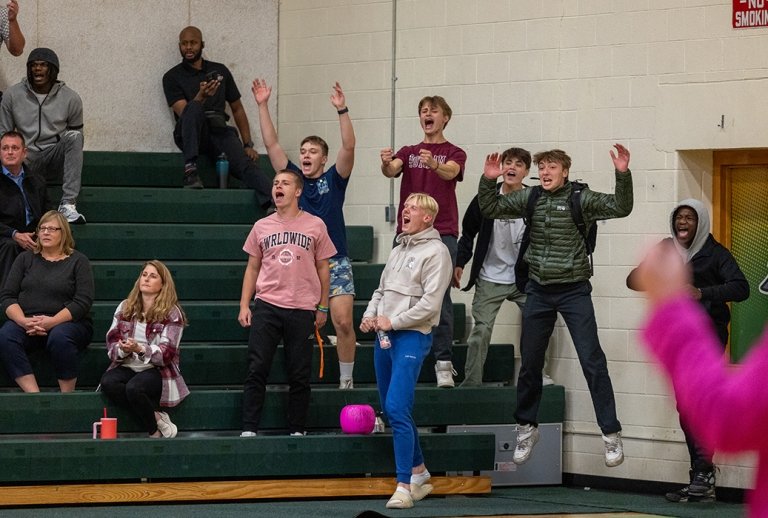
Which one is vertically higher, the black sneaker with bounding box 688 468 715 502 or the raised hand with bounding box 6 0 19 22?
the raised hand with bounding box 6 0 19 22

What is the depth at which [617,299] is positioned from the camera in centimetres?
839

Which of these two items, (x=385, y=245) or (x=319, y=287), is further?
(x=385, y=245)

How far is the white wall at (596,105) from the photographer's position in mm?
8047

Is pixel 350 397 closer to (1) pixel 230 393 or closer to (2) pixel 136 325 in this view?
(1) pixel 230 393

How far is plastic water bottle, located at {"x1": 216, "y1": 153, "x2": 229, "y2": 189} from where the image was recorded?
384 inches

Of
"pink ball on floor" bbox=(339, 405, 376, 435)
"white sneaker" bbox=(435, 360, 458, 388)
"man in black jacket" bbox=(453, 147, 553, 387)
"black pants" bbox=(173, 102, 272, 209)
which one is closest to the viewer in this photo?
"pink ball on floor" bbox=(339, 405, 376, 435)

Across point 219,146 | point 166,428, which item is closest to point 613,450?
point 166,428

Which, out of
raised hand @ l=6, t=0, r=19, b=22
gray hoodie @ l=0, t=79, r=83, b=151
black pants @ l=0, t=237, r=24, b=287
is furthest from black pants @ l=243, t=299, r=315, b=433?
raised hand @ l=6, t=0, r=19, b=22

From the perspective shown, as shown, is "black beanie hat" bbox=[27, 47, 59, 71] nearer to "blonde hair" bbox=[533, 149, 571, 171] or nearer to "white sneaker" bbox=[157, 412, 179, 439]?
"white sneaker" bbox=[157, 412, 179, 439]

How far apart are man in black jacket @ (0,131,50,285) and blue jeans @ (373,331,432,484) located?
2659 millimetres

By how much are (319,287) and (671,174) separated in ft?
7.94

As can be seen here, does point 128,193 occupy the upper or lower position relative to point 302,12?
lower

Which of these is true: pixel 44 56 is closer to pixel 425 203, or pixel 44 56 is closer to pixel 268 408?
pixel 268 408

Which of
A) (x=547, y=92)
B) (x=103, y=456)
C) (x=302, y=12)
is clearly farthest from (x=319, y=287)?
(x=302, y=12)
